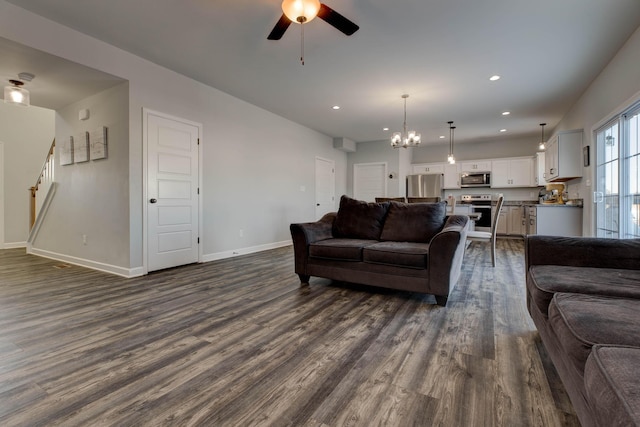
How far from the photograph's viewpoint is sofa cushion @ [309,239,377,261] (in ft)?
9.84

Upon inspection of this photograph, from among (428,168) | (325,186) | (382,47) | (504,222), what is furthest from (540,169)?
(382,47)

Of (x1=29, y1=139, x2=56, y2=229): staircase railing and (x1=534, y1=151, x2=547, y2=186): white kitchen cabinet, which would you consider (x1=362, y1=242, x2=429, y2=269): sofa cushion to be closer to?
(x1=29, y1=139, x2=56, y2=229): staircase railing

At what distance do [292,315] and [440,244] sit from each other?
1.39 meters

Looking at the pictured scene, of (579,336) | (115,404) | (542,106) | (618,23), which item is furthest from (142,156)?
(542,106)

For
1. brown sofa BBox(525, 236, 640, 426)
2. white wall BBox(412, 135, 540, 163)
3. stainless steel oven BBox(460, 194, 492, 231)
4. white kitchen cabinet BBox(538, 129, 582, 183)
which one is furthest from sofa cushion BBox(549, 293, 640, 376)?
white wall BBox(412, 135, 540, 163)

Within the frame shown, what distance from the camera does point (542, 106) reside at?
531 cm

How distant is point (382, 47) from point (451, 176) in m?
5.98

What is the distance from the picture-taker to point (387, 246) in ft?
9.60

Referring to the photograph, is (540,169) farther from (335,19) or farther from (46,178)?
(46,178)

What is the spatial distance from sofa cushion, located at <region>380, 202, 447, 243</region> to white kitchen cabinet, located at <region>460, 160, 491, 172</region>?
224 inches

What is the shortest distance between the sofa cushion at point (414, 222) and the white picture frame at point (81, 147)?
4.19 m

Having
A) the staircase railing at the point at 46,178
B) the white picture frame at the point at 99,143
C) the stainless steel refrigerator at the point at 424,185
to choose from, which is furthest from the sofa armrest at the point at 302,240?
the stainless steel refrigerator at the point at 424,185

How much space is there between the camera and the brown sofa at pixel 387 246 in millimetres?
2580

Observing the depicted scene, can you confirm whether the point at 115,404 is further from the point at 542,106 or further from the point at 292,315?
the point at 542,106
